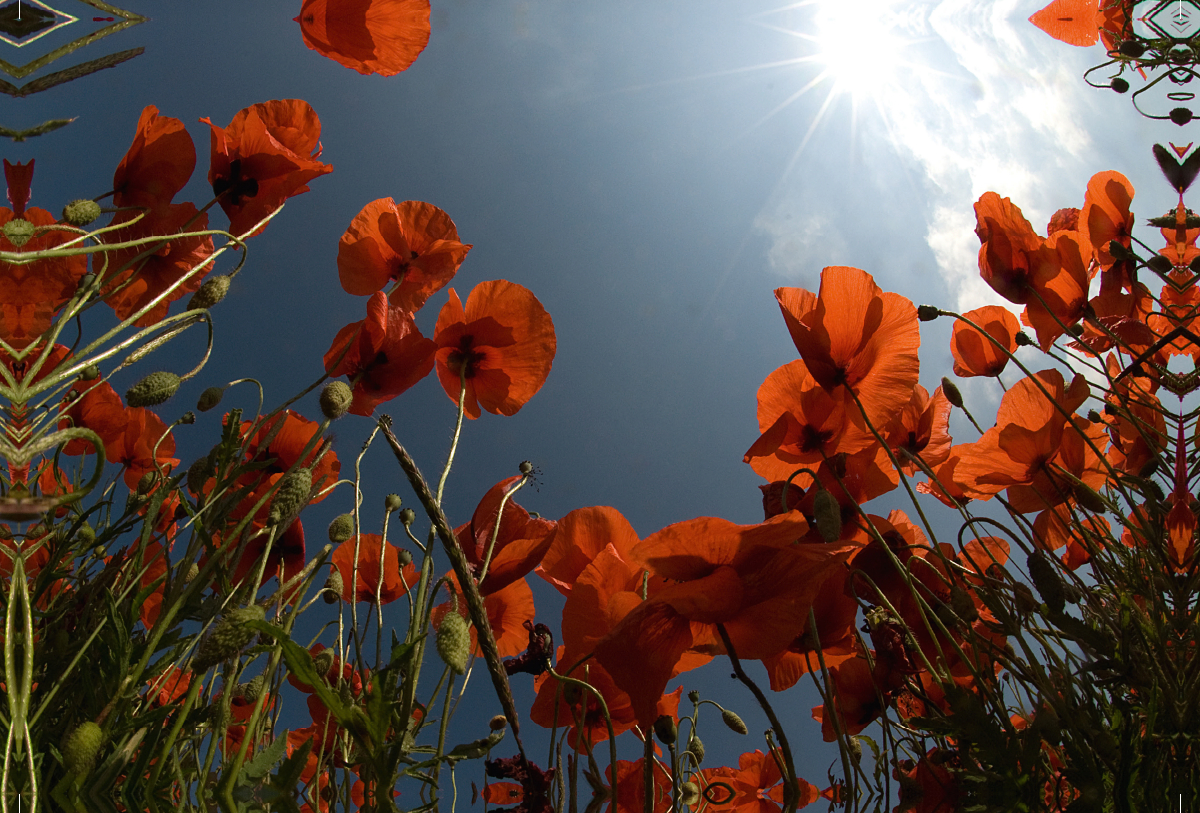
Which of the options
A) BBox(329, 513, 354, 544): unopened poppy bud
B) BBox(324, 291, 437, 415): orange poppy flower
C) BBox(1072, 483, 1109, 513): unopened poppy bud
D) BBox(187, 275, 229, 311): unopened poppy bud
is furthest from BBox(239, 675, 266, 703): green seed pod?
BBox(1072, 483, 1109, 513): unopened poppy bud

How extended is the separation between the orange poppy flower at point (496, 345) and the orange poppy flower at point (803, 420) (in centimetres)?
48

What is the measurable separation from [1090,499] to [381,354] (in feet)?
4.27

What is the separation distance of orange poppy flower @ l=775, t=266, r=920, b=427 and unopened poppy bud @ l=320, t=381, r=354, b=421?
0.81 m

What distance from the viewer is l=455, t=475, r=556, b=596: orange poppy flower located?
96 centimetres

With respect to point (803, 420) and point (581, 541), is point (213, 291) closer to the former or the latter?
point (581, 541)

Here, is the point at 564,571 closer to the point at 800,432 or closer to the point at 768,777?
the point at 800,432

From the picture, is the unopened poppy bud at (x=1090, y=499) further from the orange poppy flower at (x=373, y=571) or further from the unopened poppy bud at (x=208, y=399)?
the unopened poppy bud at (x=208, y=399)

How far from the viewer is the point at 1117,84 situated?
1.28m

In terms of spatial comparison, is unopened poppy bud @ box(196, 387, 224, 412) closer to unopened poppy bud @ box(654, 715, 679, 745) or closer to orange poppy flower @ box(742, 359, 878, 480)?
unopened poppy bud @ box(654, 715, 679, 745)

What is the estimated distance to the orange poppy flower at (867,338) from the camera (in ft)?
4.17

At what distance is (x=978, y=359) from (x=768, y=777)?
1353 mm

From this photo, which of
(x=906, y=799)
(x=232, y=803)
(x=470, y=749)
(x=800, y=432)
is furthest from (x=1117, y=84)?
(x=232, y=803)

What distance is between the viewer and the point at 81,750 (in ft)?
1.88

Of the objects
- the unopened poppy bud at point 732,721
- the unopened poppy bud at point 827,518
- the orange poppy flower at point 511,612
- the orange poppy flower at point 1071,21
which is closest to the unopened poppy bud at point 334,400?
the orange poppy flower at point 511,612
